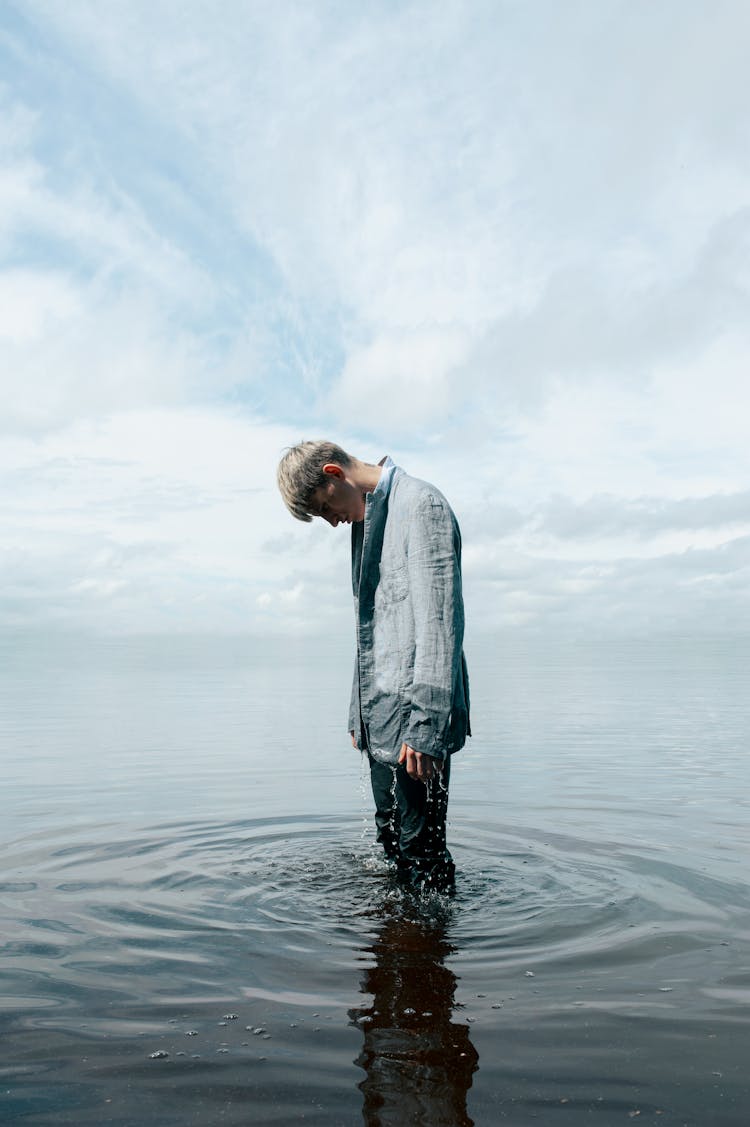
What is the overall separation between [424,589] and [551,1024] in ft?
6.89

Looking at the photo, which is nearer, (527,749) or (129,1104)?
(129,1104)

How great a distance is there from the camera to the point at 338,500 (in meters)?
5.04

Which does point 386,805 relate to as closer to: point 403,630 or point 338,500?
point 403,630

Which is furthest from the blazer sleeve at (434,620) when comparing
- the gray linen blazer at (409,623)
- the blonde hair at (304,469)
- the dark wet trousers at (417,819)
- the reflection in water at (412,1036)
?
the reflection in water at (412,1036)

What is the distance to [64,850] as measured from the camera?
720 cm

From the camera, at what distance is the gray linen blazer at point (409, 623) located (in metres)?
4.63

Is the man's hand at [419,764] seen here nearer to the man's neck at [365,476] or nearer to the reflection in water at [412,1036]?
the reflection in water at [412,1036]

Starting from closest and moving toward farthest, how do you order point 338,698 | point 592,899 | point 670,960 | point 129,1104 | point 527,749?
point 129,1104, point 670,960, point 592,899, point 527,749, point 338,698

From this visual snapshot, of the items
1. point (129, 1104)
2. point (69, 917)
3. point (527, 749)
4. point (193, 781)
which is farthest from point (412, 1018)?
point (527, 749)

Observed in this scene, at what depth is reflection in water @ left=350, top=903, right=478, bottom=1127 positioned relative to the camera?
295cm

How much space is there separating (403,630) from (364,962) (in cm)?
169

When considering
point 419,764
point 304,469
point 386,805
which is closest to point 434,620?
point 419,764

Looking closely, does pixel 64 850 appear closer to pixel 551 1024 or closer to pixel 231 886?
pixel 231 886

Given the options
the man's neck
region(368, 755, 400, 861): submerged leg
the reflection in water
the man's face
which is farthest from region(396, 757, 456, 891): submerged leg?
the man's neck
